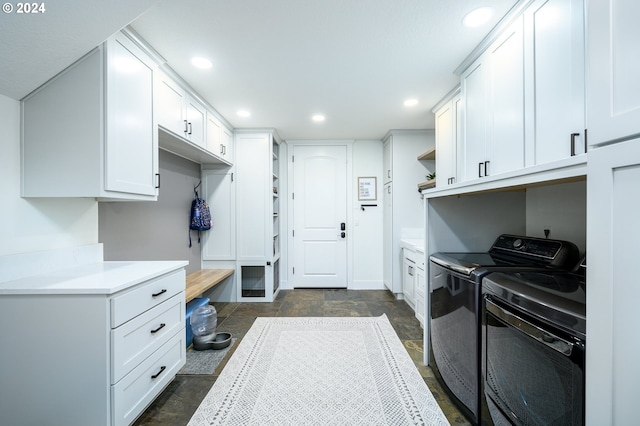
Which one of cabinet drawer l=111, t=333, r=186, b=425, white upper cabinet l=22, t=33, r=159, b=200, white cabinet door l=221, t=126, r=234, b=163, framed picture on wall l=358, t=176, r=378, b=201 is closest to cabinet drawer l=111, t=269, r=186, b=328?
cabinet drawer l=111, t=333, r=186, b=425

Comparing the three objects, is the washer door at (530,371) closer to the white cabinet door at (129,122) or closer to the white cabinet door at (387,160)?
the white cabinet door at (129,122)

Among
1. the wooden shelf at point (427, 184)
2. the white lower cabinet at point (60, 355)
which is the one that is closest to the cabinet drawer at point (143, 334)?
the white lower cabinet at point (60, 355)

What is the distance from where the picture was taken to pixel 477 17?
1.54m

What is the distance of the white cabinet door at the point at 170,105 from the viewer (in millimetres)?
1958

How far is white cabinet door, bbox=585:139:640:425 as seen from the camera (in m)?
0.56

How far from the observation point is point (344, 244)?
4.11 m

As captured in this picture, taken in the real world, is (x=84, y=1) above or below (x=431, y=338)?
above

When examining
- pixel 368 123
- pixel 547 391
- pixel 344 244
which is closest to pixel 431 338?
pixel 547 391

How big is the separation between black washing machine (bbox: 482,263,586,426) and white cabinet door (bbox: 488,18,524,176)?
74cm

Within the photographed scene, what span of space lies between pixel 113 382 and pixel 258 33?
2.09 metres

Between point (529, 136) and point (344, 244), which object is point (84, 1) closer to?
point (529, 136)

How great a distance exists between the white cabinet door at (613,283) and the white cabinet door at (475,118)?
1.33 meters

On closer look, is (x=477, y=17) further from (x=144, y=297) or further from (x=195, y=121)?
(x=144, y=297)

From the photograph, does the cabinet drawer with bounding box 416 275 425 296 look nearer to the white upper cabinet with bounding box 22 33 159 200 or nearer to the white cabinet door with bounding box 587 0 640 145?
the white cabinet door with bounding box 587 0 640 145
